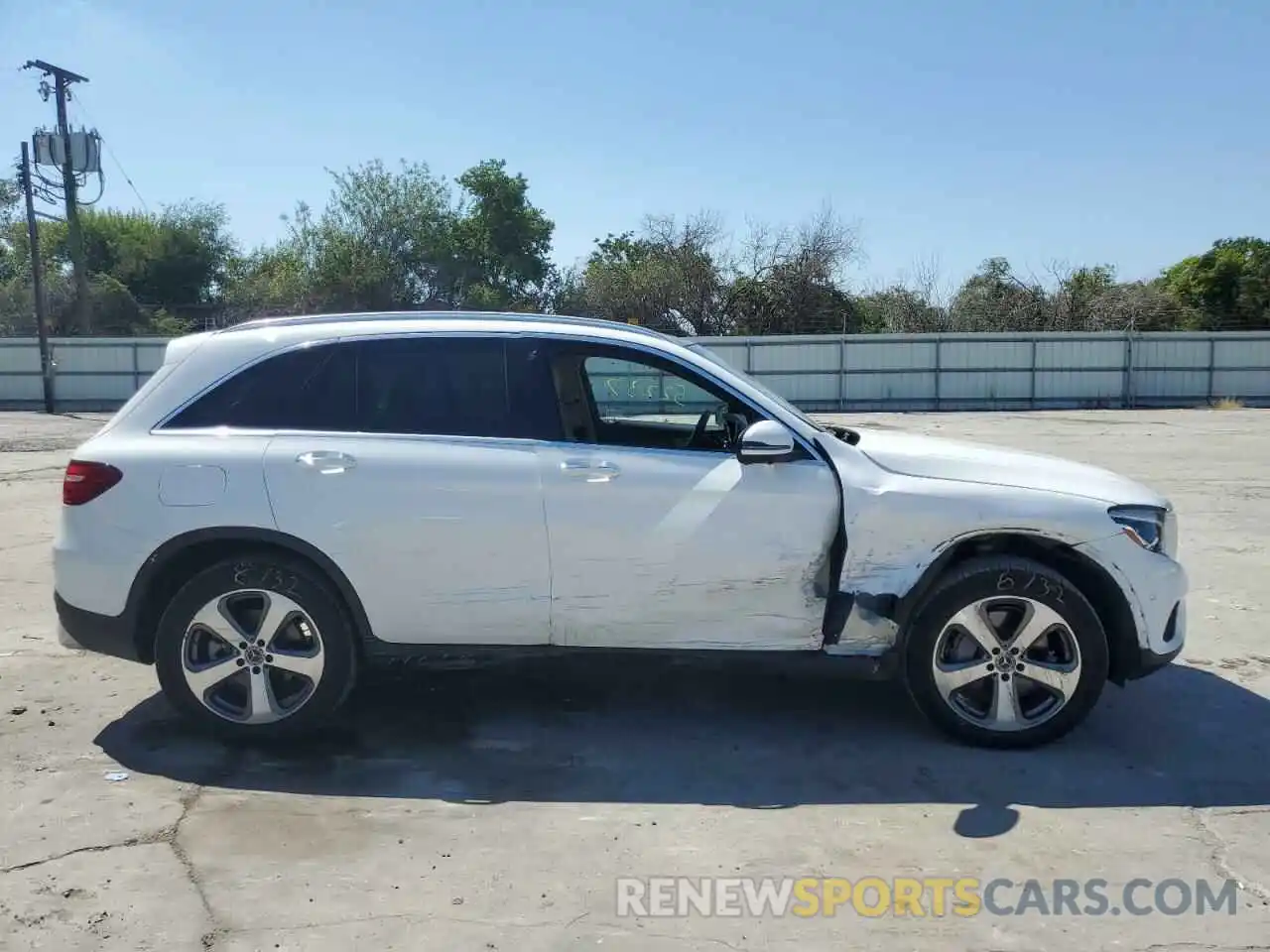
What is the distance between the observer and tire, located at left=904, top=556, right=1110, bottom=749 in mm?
4371

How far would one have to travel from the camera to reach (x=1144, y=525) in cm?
448

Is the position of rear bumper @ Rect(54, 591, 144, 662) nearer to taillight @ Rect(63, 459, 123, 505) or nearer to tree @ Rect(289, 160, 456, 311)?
taillight @ Rect(63, 459, 123, 505)

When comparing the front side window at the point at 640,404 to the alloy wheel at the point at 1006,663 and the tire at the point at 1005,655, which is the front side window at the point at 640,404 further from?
the alloy wheel at the point at 1006,663

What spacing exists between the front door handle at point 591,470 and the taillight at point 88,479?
6.12ft

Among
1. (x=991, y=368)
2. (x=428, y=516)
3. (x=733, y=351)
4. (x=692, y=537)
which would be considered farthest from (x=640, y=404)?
(x=991, y=368)

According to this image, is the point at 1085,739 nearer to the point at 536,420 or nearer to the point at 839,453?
the point at 839,453

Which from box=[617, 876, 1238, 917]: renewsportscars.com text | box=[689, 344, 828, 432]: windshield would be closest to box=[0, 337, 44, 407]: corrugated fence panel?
box=[689, 344, 828, 432]: windshield

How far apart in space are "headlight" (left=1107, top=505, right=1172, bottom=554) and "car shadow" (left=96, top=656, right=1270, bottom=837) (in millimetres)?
893

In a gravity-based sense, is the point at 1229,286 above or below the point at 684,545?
above

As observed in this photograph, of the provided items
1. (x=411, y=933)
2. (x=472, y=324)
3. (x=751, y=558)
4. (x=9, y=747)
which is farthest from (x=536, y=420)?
(x=9, y=747)

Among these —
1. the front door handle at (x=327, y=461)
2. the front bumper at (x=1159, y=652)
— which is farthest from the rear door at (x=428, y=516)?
the front bumper at (x=1159, y=652)

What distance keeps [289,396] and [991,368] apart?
91.9ft

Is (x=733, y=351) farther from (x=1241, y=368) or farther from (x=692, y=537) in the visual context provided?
(x=692, y=537)

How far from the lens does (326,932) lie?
317 cm
